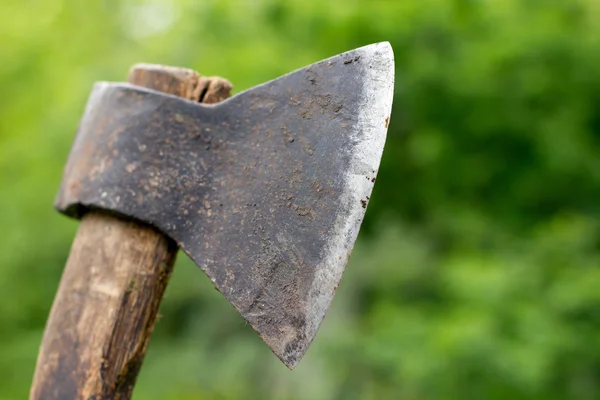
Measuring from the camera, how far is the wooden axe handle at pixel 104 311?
1.12m

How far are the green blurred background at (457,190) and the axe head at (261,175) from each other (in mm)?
1874

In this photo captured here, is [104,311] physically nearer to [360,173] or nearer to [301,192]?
[301,192]

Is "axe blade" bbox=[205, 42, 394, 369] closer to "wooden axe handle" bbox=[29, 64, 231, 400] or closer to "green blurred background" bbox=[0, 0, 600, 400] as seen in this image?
"wooden axe handle" bbox=[29, 64, 231, 400]

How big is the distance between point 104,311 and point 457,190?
8.95ft

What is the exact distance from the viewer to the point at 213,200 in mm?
1127

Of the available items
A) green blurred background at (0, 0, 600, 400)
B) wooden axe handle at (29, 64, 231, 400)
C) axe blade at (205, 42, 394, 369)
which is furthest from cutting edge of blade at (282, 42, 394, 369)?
green blurred background at (0, 0, 600, 400)

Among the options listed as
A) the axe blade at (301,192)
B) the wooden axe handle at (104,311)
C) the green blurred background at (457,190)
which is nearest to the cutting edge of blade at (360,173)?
the axe blade at (301,192)

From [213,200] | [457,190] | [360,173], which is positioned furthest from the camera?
[457,190]

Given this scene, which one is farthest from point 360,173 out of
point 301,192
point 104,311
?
point 104,311

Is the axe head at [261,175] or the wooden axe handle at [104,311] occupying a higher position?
the axe head at [261,175]

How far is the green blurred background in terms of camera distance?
113 inches

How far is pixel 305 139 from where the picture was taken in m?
1.06

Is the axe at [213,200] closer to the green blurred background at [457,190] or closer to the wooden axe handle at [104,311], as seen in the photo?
the wooden axe handle at [104,311]

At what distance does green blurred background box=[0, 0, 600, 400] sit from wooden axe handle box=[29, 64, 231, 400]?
75.4 inches
